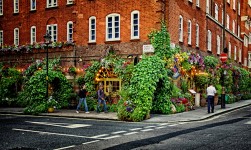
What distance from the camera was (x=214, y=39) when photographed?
111 ft

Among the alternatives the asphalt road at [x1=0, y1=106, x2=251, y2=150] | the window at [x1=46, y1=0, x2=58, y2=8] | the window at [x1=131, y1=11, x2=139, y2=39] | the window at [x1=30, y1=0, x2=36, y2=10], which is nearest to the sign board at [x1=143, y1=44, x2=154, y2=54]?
the window at [x1=131, y1=11, x2=139, y2=39]

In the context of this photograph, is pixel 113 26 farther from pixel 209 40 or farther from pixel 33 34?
pixel 209 40

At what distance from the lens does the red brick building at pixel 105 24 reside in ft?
76.4

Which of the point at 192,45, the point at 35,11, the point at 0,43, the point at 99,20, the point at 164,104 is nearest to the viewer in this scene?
the point at 164,104

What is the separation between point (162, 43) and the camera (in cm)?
2181

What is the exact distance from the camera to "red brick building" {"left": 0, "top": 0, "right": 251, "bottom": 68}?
23.3 metres

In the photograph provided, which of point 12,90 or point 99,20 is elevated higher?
point 99,20

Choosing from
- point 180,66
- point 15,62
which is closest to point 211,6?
point 180,66

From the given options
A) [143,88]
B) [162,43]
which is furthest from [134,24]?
[143,88]

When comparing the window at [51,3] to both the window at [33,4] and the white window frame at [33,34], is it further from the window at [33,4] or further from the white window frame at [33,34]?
the white window frame at [33,34]

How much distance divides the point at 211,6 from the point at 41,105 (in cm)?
2004

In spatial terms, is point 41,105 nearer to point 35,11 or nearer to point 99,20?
point 99,20

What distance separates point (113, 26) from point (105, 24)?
79cm

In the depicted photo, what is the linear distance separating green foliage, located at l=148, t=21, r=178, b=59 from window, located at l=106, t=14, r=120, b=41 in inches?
126
